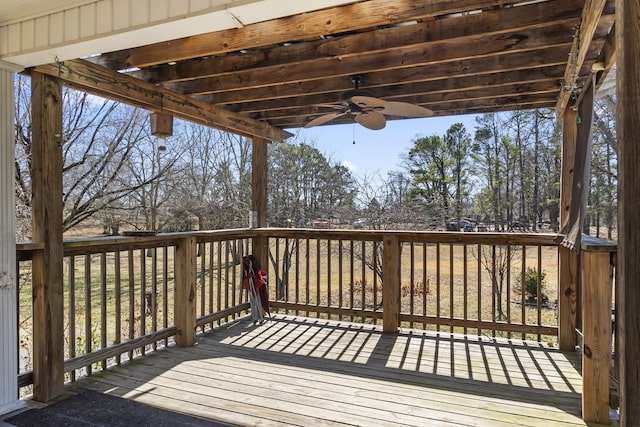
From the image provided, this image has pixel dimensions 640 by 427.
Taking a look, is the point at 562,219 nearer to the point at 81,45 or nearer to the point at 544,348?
the point at 544,348

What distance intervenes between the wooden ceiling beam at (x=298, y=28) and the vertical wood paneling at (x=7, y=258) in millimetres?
855

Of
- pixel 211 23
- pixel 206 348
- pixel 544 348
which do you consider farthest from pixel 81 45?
pixel 544 348

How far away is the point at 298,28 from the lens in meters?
2.63

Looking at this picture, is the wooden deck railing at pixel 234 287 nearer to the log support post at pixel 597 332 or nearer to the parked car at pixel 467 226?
the log support post at pixel 597 332

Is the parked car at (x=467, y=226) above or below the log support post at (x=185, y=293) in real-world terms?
above

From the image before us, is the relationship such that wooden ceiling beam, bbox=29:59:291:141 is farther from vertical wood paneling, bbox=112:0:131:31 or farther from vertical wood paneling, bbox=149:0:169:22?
vertical wood paneling, bbox=149:0:169:22

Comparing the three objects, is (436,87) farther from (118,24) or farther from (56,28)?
(56,28)

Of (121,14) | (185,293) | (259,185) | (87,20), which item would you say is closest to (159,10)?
(121,14)

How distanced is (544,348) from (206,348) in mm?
3127

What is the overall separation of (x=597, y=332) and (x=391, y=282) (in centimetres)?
194

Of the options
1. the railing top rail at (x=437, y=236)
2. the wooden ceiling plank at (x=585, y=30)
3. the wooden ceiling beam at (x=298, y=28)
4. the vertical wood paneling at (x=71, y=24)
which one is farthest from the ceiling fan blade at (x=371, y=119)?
the vertical wood paneling at (x=71, y=24)

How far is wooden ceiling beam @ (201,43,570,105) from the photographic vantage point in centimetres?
300

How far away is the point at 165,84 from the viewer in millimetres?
3750

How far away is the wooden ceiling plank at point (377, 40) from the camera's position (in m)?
2.41
